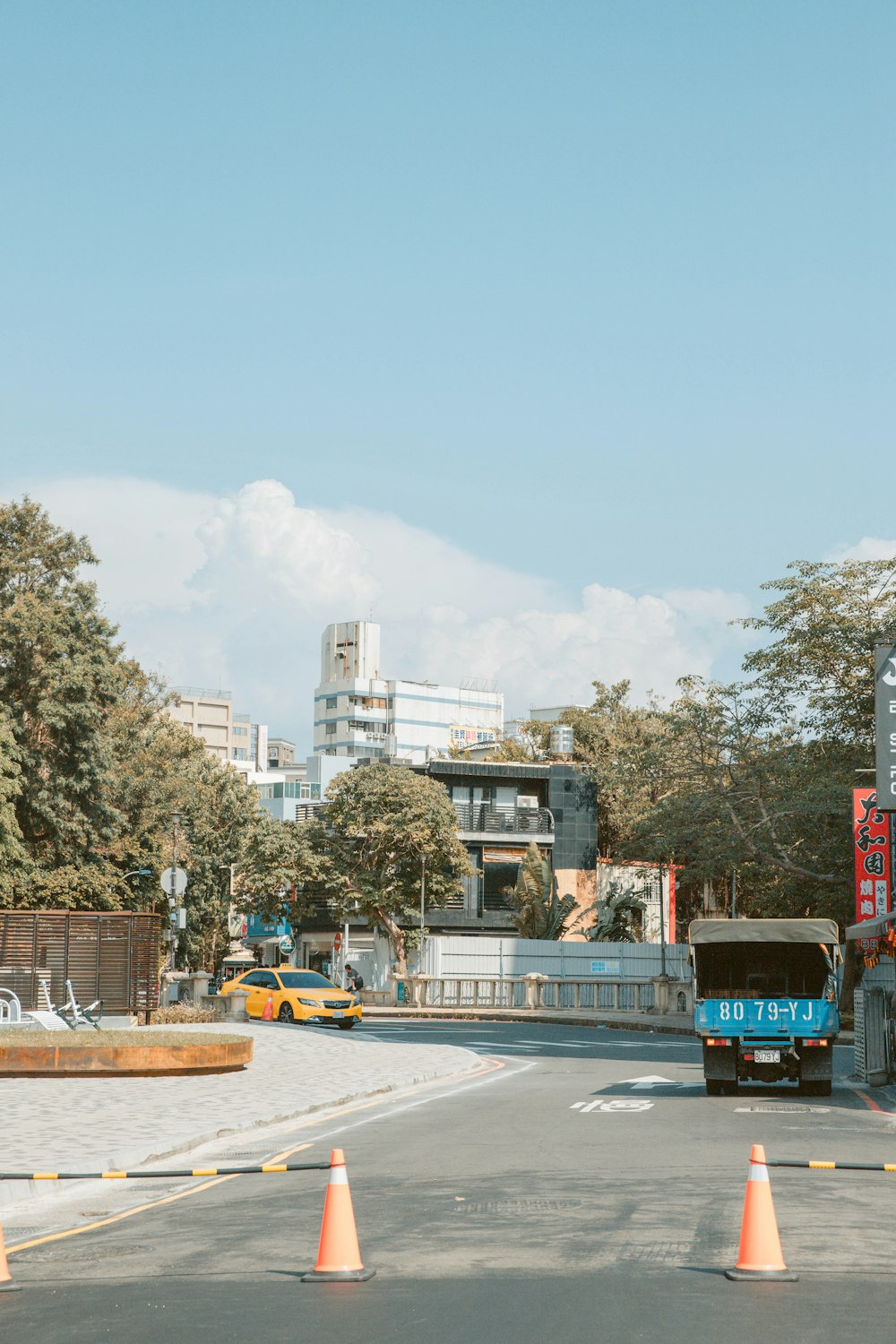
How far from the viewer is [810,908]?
50.0 meters

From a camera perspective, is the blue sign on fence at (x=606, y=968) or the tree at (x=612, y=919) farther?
the tree at (x=612, y=919)

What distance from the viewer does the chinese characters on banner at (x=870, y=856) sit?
3606cm

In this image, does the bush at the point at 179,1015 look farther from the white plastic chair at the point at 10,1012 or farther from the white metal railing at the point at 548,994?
the white metal railing at the point at 548,994

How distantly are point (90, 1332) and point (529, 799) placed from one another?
6822 centimetres

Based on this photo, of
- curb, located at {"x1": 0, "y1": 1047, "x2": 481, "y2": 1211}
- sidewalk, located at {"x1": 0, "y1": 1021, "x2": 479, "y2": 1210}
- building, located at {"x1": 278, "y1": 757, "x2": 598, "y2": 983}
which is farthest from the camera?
building, located at {"x1": 278, "y1": 757, "x2": 598, "y2": 983}

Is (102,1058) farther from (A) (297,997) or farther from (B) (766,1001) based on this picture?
(A) (297,997)

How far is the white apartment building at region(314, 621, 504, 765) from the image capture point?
495ft

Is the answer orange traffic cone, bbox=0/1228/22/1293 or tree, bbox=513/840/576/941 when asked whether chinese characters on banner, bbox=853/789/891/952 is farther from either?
orange traffic cone, bbox=0/1228/22/1293

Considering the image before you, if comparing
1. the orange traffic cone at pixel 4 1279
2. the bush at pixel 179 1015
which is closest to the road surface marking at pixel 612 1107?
Result: the orange traffic cone at pixel 4 1279

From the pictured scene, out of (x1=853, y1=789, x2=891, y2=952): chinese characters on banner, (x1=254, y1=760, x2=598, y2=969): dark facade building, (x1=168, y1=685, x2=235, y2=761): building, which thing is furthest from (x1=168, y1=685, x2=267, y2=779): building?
(x1=853, y1=789, x2=891, y2=952): chinese characters on banner

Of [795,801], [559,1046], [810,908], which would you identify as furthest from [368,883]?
[559,1046]

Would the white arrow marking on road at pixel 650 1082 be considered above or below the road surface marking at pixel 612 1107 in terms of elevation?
below

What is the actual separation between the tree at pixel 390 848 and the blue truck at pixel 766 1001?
4105 centimetres

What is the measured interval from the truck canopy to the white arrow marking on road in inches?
89.1
